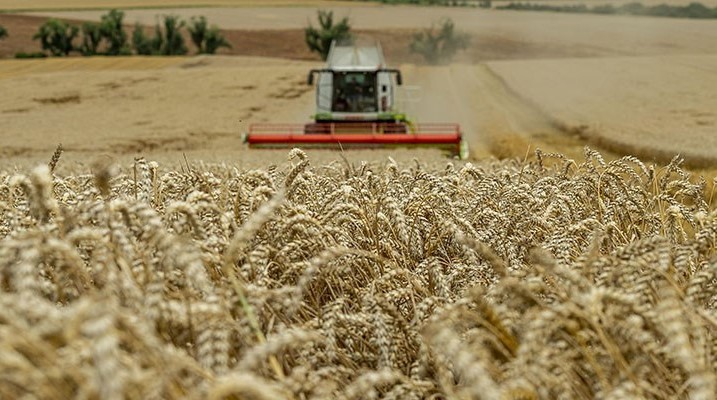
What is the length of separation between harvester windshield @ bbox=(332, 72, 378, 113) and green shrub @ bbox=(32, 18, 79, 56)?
6430cm

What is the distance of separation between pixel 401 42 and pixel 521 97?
45844 mm

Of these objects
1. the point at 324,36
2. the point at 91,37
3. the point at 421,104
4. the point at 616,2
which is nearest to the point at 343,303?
the point at 421,104

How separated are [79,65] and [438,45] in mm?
36720

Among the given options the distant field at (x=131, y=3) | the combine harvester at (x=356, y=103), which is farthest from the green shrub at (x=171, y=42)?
the combine harvester at (x=356, y=103)

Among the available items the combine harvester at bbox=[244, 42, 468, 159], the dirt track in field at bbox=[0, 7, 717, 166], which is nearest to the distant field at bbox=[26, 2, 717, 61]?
the dirt track in field at bbox=[0, 7, 717, 166]

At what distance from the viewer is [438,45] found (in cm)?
8112

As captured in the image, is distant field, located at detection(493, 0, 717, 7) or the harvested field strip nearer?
the harvested field strip

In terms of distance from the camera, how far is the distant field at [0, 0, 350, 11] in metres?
106

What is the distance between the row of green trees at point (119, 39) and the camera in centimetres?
8094

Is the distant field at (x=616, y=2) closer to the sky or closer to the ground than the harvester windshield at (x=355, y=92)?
closer to the sky

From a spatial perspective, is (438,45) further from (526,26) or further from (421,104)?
(421,104)

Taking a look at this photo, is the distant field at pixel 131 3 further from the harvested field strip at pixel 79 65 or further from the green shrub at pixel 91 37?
the harvested field strip at pixel 79 65

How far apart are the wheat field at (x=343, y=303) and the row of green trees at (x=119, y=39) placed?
83303mm

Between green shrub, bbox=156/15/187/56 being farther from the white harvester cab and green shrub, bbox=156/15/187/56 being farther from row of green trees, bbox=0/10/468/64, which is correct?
the white harvester cab
